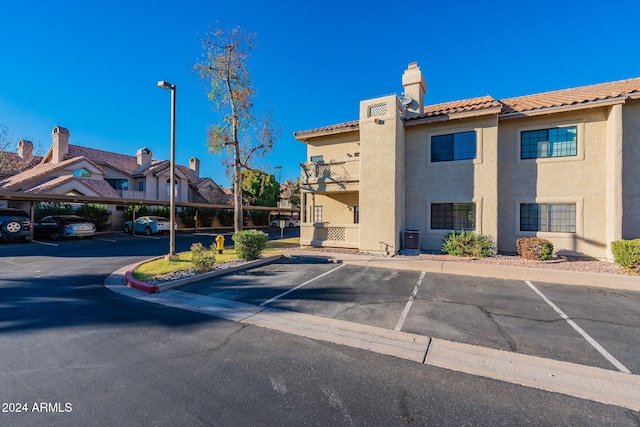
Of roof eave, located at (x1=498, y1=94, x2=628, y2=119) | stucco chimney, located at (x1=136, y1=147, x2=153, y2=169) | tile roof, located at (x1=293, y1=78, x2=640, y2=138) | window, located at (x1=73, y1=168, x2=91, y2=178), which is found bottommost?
window, located at (x1=73, y1=168, x2=91, y2=178)

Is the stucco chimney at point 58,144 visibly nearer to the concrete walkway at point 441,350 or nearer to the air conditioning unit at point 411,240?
the concrete walkway at point 441,350

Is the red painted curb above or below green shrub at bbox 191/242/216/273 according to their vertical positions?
below

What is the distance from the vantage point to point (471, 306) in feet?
19.7

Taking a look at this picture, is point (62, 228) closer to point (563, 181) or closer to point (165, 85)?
point (165, 85)

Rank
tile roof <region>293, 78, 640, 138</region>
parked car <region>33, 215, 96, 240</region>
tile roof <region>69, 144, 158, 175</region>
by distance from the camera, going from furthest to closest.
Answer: tile roof <region>69, 144, 158, 175</region> < parked car <region>33, 215, 96, 240</region> < tile roof <region>293, 78, 640, 138</region>

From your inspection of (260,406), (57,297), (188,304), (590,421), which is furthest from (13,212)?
(590,421)

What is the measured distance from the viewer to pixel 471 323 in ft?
16.7

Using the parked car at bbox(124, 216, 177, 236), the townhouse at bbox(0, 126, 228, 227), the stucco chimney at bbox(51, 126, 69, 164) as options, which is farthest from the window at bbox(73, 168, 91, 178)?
the parked car at bbox(124, 216, 177, 236)

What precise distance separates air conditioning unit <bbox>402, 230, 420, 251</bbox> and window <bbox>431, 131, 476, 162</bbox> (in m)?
3.76

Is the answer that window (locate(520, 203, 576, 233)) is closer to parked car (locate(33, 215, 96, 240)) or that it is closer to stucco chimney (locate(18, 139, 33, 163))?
parked car (locate(33, 215, 96, 240))

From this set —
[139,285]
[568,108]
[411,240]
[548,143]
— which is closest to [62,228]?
[139,285]

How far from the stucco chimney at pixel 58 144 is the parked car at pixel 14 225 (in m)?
13.7

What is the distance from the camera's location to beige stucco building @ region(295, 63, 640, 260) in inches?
428

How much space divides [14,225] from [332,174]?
62.3 feet
